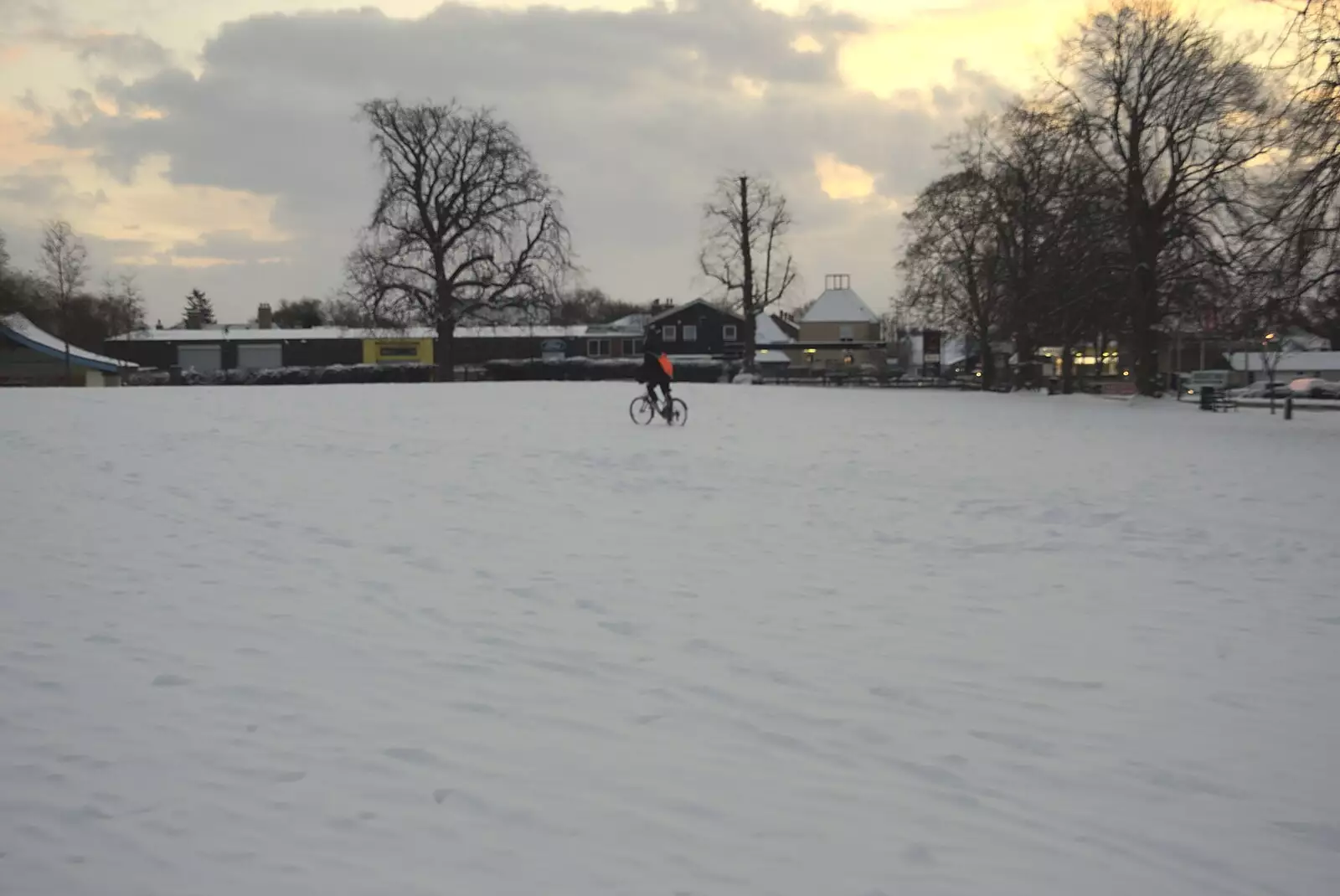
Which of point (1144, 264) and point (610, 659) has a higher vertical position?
point (1144, 264)

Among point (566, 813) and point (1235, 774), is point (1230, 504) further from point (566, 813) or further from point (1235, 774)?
point (566, 813)

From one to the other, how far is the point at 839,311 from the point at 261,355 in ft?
172

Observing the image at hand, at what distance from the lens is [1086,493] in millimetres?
12984

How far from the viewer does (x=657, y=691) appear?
5.49 m

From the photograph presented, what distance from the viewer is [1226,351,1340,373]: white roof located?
263 ft

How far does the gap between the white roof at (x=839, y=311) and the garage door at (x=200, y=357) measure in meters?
52.8

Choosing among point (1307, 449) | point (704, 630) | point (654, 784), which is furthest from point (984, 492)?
point (1307, 449)

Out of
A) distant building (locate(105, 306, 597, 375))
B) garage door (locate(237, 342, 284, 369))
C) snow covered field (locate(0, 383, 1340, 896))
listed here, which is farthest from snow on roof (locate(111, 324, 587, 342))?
snow covered field (locate(0, 383, 1340, 896))

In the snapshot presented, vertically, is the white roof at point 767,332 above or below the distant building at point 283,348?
above

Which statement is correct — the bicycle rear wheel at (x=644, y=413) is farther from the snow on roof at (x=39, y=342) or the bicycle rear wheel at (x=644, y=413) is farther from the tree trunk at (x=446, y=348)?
the snow on roof at (x=39, y=342)

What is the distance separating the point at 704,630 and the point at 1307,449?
60.1ft

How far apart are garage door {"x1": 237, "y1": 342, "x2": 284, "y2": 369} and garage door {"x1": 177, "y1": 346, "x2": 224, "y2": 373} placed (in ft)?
5.03

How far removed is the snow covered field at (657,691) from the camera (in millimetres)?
3852

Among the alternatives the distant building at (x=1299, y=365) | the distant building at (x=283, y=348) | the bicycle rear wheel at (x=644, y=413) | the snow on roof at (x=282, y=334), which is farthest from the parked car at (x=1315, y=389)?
the distant building at (x=283, y=348)
